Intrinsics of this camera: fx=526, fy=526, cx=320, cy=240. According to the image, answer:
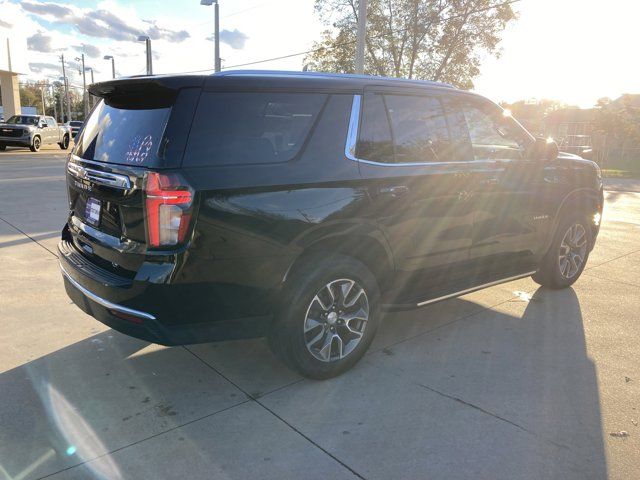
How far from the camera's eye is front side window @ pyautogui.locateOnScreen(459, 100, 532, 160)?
4.26 meters

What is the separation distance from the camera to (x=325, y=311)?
3.37 metres

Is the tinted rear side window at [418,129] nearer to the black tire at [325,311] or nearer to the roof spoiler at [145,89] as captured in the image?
the black tire at [325,311]

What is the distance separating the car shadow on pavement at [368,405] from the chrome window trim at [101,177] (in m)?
1.30

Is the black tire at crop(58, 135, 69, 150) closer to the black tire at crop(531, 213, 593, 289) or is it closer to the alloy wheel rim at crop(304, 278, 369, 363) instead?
the black tire at crop(531, 213, 593, 289)

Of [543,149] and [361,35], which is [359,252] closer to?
[543,149]

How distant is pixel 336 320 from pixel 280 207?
35.6 inches

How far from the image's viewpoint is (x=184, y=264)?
2.75 meters

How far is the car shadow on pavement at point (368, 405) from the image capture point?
267cm

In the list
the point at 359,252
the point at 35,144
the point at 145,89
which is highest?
the point at 145,89

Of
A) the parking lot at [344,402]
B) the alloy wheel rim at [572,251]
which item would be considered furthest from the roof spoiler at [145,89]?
the alloy wheel rim at [572,251]

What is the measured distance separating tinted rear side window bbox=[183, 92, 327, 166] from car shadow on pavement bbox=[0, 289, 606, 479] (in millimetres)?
1477

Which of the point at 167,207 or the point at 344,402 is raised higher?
the point at 167,207

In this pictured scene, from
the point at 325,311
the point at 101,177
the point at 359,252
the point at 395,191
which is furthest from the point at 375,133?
the point at 101,177

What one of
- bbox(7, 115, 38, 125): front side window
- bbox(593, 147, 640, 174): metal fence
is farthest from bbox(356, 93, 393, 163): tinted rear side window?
bbox(593, 147, 640, 174): metal fence
